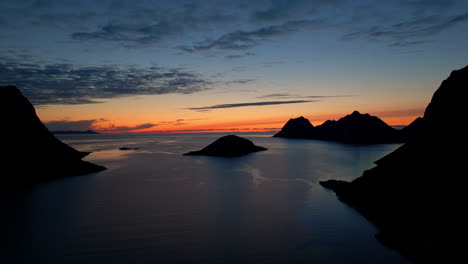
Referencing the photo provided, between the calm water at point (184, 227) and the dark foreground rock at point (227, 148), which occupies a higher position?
the dark foreground rock at point (227, 148)

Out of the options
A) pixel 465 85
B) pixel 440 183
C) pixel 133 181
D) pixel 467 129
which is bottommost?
pixel 133 181

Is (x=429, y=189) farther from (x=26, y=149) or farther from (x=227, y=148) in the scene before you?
(x=227, y=148)

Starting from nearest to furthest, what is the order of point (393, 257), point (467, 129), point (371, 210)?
point (393, 257) → point (467, 129) → point (371, 210)

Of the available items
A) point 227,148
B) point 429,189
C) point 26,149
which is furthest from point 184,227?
point 227,148

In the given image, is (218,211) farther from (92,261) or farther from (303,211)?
(92,261)

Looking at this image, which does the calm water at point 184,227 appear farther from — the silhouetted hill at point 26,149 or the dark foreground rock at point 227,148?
the dark foreground rock at point 227,148

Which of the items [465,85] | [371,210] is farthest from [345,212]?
[465,85]

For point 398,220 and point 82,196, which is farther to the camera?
point 82,196

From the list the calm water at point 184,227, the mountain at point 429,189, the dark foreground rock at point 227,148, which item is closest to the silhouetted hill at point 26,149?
the calm water at point 184,227

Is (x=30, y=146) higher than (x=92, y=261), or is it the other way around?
(x=30, y=146)
